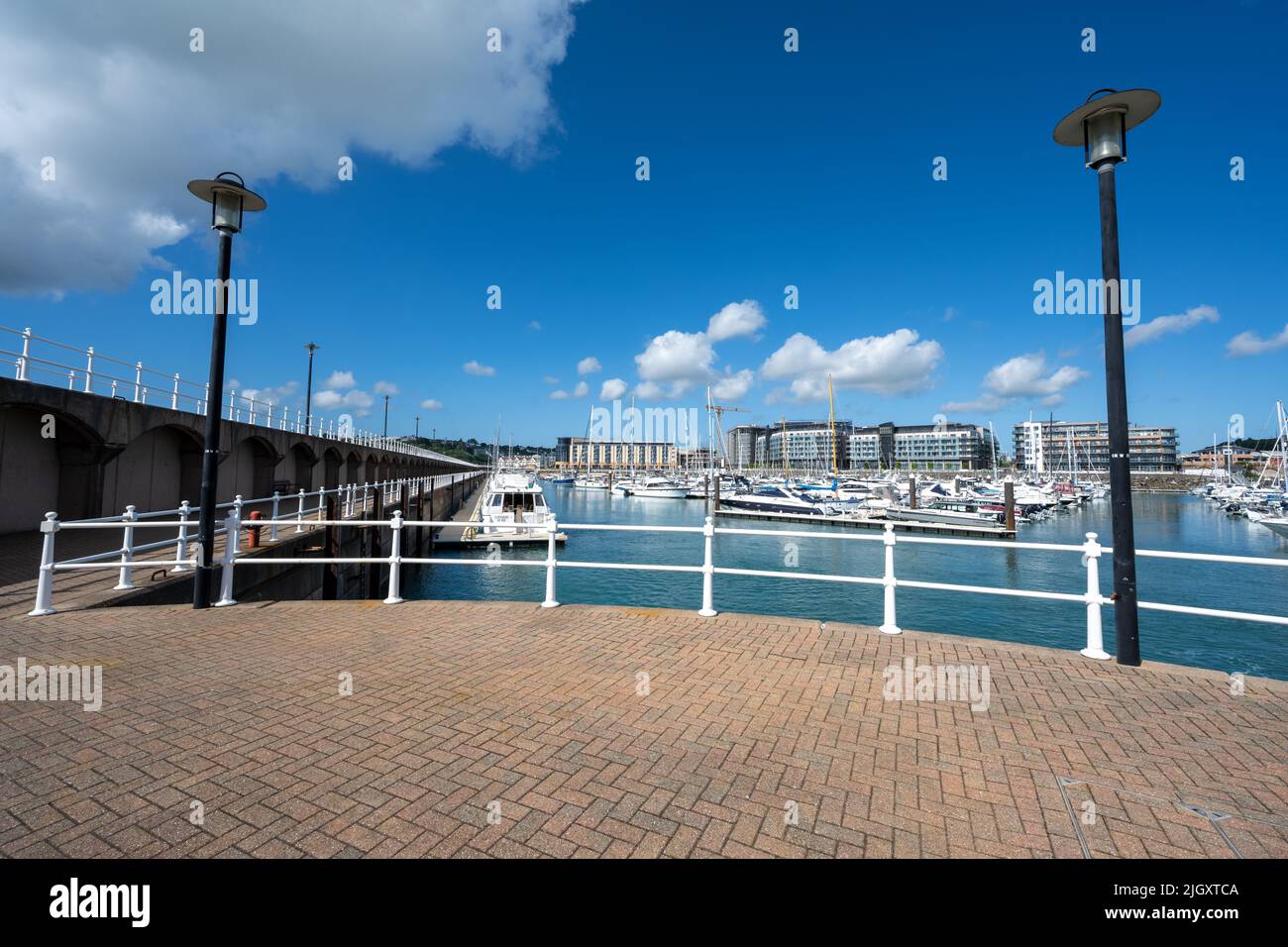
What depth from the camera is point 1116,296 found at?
5.83 m

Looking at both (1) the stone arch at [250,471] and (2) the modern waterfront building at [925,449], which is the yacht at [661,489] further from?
(2) the modern waterfront building at [925,449]

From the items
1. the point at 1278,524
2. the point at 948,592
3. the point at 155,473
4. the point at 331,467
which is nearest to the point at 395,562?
the point at 155,473

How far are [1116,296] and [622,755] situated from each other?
6460 millimetres

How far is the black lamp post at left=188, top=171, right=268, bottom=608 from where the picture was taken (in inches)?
293

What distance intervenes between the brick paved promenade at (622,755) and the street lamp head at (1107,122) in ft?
16.9

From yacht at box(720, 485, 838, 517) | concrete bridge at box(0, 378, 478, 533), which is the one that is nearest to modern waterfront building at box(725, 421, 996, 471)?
yacht at box(720, 485, 838, 517)

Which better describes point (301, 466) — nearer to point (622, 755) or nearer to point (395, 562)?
point (395, 562)

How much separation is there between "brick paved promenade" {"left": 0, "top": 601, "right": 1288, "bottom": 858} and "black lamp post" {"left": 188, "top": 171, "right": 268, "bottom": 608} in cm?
157

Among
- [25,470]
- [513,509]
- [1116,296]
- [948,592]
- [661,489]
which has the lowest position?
[948,592]

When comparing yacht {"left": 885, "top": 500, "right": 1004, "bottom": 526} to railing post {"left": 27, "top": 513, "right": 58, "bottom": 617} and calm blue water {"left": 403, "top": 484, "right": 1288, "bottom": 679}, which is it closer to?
calm blue water {"left": 403, "top": 484, "right": 1288, "bottom": 679}

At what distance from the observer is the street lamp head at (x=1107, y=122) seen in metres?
5.55
